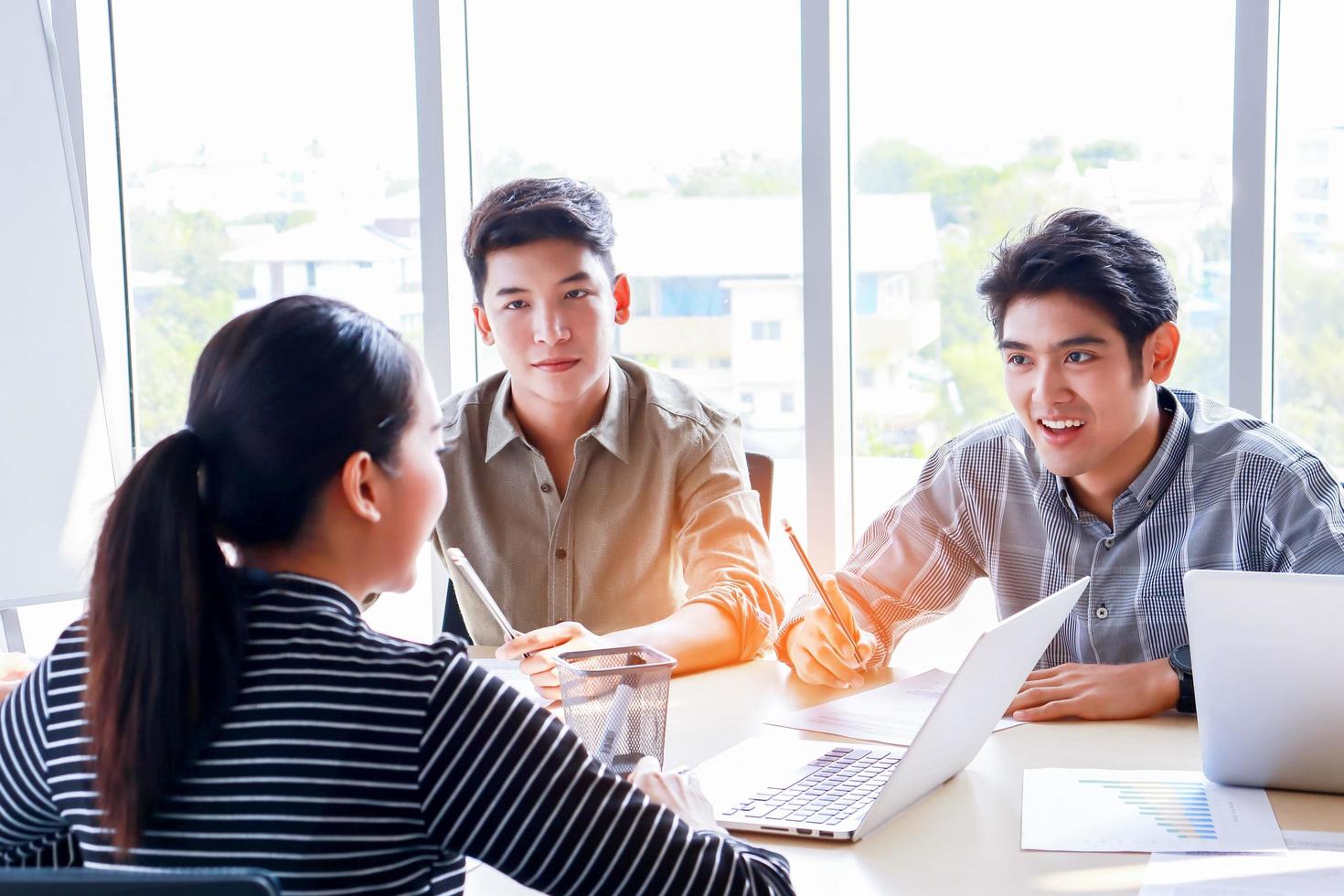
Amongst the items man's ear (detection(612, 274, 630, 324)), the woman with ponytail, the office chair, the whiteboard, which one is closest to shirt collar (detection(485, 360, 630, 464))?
man's ear (detection(612, 274, 630, 324))

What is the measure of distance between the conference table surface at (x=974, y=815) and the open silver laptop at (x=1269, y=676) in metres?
0.04

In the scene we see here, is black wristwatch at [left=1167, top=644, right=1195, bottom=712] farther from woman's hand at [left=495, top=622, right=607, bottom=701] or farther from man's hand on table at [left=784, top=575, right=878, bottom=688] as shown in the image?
woman's hand at [left=495, top=622, right=607, bottom=701]

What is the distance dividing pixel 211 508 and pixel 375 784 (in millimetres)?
244

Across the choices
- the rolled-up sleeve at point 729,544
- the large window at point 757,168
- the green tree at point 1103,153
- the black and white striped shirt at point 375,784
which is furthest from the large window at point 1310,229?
the black and white striped shirt at point 375,784

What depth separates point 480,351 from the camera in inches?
126

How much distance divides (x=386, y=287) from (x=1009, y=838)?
7.81 ft

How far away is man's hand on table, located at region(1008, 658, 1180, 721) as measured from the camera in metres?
1.58

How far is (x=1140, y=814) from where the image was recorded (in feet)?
4.12

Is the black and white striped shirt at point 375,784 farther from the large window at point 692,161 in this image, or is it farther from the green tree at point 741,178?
the green tree at point 741,178

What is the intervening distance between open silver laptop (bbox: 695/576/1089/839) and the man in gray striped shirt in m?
0.36

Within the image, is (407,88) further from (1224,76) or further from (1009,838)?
(1009,838)

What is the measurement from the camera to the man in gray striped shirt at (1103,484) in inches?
72.5

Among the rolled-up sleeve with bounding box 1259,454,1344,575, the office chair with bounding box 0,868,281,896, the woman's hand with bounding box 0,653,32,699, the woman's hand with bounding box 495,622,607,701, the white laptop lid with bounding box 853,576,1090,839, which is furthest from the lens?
the rolled-up sleeve with bounding box 1259,454,1344,575

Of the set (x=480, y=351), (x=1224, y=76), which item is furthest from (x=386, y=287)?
(x=1224, y=76)
